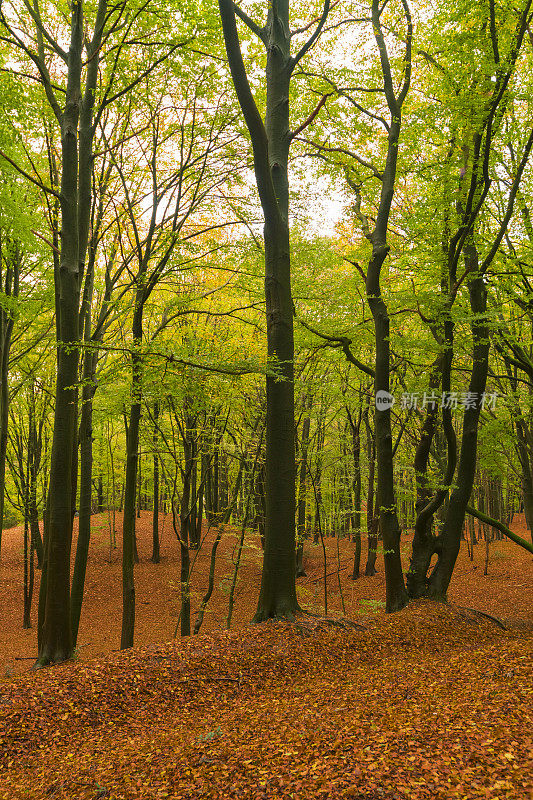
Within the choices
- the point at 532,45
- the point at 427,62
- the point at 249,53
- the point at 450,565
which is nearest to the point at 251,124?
the point at 249,53

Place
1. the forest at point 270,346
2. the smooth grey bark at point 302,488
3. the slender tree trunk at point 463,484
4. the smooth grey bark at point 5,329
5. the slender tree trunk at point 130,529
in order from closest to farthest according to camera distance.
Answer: the forest at point 270,346
the slender tree trunk at point 130,529
the slender tree trunk at point 463,484
the smooth grey bark at point 5,329
the smooth grey bark at point 302,488

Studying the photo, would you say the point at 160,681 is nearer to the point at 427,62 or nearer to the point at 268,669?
the point at 268,669

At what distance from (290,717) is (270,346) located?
15.1ft

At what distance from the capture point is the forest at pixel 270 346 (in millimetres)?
4039

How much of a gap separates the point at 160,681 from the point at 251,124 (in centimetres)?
725

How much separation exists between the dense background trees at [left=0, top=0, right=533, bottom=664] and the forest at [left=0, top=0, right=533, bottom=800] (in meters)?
0.06

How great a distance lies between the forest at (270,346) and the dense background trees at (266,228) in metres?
0.06

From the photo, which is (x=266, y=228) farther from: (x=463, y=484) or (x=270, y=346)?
(x=463, y=484)

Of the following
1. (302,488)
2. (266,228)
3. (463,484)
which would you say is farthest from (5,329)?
(463,484)

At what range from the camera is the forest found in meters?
4.04

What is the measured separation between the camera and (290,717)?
174 inches

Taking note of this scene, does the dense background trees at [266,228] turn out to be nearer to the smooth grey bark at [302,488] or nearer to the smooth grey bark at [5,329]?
the smooth grey bark at [5,329]

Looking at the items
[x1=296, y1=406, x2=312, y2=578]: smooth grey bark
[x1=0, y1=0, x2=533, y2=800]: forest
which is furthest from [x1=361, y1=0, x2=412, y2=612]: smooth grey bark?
[x1=296, y1=406, x2=312, y2=578]: smooth grey bark

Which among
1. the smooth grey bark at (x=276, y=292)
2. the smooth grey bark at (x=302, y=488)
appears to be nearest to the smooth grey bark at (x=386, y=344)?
the smooth grey bark at (x=276, y=292)
